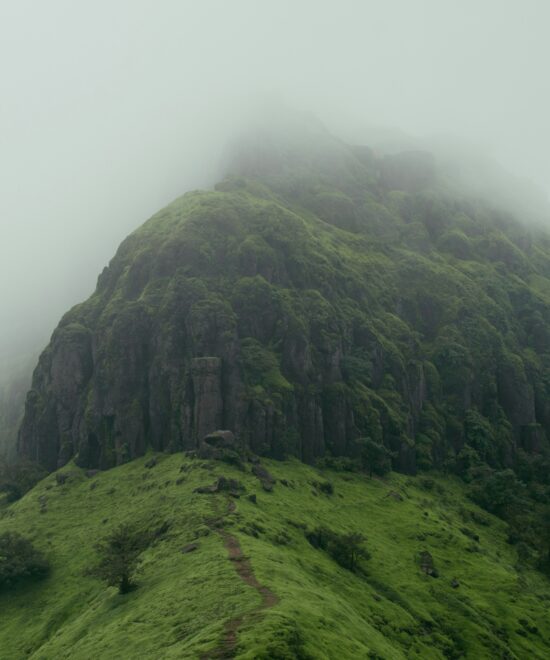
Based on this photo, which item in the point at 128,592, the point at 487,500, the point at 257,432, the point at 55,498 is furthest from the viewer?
the point at 487,500

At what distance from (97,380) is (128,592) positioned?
101331 millimetres

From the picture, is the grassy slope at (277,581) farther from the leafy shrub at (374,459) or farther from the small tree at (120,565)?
the leafy shrub at (374,459)

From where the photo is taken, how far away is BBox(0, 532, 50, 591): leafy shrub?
364 ft

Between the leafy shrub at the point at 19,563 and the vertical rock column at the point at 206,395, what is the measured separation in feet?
166

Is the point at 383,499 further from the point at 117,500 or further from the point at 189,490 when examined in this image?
the point at 117,500

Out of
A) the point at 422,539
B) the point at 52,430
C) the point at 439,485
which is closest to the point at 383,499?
the point at 422,539

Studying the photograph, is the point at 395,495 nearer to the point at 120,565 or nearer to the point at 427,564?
the point at 427,564

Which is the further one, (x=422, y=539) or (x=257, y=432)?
(x=257, y=432)

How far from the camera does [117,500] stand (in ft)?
444

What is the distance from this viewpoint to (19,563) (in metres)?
111

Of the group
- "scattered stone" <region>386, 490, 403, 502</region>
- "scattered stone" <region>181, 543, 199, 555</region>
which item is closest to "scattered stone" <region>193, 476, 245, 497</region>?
"scattered stone" <region>181, 543, 199, 555</region>

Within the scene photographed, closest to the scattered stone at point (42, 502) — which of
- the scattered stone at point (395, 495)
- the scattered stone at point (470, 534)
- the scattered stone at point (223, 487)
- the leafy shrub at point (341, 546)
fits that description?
the scattered stone at point (223, 487)

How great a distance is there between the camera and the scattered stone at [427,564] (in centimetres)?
11550

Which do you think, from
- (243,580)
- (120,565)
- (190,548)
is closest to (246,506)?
(190,548)
